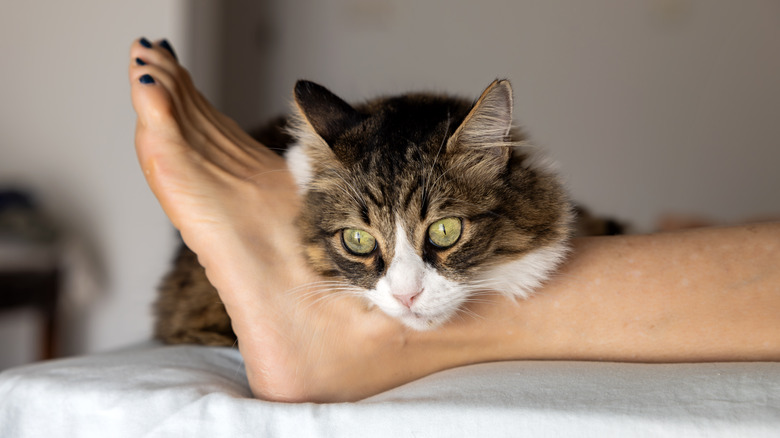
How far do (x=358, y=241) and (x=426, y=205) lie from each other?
144mm

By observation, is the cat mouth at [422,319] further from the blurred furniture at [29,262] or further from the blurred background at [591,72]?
the blurred background at [591,72]

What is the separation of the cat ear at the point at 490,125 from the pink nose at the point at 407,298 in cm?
28

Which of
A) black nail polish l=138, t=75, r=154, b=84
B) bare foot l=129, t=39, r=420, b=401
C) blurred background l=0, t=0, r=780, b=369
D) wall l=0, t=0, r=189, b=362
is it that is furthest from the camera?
blurred background l=0, t=0, r=780, b=369

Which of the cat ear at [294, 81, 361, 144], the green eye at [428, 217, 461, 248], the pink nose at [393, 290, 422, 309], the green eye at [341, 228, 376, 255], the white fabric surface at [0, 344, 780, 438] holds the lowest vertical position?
the white fabric surface at [0, 344, 780, 438]

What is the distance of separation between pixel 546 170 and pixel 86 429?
3.05 ft

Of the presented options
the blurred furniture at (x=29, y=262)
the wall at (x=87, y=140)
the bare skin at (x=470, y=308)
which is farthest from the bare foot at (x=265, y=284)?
the wall at (x=87, y=140)

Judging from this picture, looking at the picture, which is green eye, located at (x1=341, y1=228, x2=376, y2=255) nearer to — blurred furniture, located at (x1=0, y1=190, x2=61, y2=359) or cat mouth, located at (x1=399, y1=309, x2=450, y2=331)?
cat mouth, located at (x1=399, y1=309, x2=450, y2=331)

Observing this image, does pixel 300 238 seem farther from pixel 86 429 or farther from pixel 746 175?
pixel 746 175

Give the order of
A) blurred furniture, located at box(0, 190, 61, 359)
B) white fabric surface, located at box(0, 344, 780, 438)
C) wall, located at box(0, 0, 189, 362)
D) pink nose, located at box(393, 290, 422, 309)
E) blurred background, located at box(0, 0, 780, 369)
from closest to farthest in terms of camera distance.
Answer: white fabric surface, located at box(0, 344, 780, 438)
pink nose, located at box(393, 290, 422, 309)
blurred furniture, located at box(0, 190, 61, 359)
wall, located at box(0, 0, 189, 362)
blurred background, located at box(0, 0, 780, 369)

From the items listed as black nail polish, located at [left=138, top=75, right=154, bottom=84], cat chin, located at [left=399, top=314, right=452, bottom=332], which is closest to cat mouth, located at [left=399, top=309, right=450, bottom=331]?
cat chin, located at [left=399, top=314, right=452, bottom=332]

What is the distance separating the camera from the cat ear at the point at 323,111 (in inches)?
44.6

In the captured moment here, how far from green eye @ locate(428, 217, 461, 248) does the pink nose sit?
4.0 inches

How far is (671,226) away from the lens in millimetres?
2109

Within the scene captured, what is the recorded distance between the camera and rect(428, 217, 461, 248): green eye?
3.38ft
